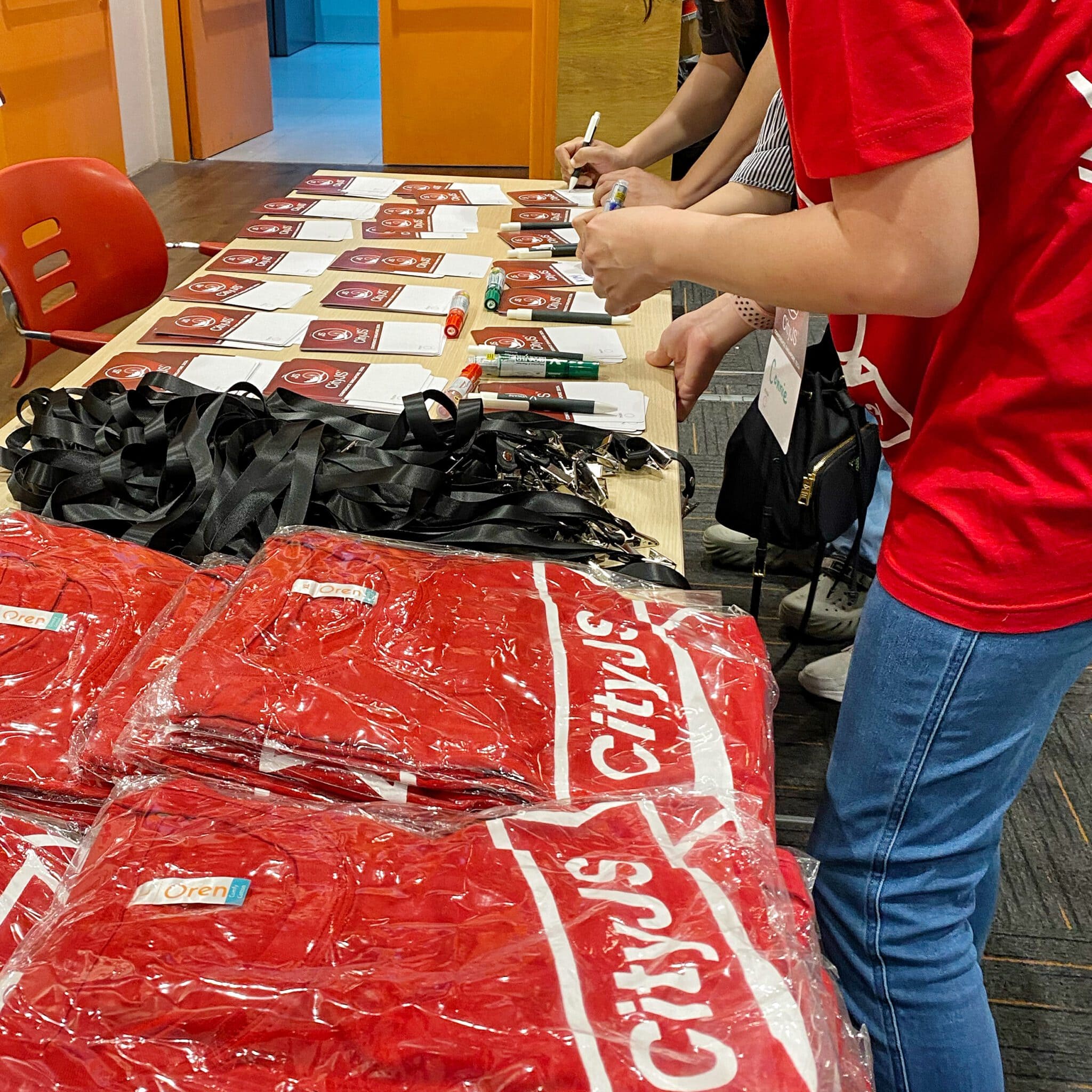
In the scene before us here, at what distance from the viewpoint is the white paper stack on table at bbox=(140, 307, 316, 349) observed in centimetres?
162

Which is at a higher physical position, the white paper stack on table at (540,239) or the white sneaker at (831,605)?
the white paper stack on table at (540,239)

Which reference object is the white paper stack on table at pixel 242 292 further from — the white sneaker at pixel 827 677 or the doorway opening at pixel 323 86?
the doorway opening at pixel 323 86

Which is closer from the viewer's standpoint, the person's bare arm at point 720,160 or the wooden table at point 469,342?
the wooden table at point 469,342

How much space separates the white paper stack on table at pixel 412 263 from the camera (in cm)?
194

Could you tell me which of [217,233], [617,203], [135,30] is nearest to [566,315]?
[617,203]

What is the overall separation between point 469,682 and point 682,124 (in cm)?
163

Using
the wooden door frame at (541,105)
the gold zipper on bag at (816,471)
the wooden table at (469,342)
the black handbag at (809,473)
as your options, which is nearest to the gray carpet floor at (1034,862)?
the black handbag at (809,473)

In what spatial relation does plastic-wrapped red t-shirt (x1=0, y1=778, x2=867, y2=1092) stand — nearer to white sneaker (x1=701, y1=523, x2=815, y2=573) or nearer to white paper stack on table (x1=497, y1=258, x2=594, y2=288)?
white paper stack on table (x1=497, y1=258, x2=594, y2=288)

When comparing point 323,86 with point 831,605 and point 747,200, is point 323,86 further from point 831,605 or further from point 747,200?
point 747,200

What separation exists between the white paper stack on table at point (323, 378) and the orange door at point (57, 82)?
3.18 metres

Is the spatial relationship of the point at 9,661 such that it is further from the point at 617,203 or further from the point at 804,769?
the point at 804,769

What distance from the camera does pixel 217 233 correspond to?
4.81m

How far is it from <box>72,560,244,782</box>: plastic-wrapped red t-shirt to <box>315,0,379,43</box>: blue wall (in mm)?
11162

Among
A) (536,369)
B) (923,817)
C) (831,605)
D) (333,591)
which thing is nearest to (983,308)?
(923,817)
